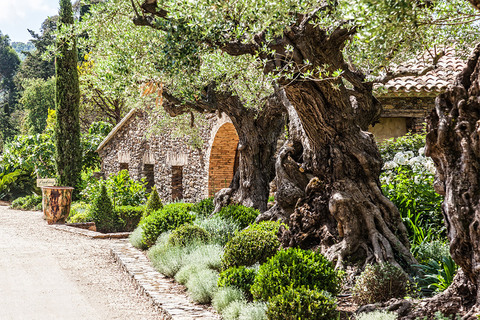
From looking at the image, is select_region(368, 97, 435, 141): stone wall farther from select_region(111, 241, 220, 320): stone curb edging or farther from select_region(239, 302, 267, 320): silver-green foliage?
select_region(239, 302, 267, 320): silver-green foliage

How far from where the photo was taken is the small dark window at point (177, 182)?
49.0ft

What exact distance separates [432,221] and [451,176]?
3899 millimetres

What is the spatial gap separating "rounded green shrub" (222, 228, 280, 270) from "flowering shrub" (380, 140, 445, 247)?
1987 mm

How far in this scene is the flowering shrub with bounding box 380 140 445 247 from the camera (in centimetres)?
663

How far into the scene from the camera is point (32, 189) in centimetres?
1942

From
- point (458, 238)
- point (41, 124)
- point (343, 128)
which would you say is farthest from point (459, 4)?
point (41, 124)

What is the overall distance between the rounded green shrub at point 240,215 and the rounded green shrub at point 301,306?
404 centimetres

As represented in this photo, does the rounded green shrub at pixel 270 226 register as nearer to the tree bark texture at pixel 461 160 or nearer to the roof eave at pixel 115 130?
the tree bark texture at pixel 461 160

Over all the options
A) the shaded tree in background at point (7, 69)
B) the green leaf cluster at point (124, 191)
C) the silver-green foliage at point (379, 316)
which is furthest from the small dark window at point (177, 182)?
the shaded tree in background at point (7, 69)

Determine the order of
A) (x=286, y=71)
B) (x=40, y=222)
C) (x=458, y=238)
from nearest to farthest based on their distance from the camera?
(x=458, y=238) → (x=286, y=71) → (x=40, y=222)

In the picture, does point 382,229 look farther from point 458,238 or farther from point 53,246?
point 53,246

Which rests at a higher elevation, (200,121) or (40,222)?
(200,121)

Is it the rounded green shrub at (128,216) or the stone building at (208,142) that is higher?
the stone building at (208,142)

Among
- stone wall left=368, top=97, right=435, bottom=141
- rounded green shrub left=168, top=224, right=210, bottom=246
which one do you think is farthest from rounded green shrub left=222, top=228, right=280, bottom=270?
stone wall left=368, top=97, right=435, bottom=141
